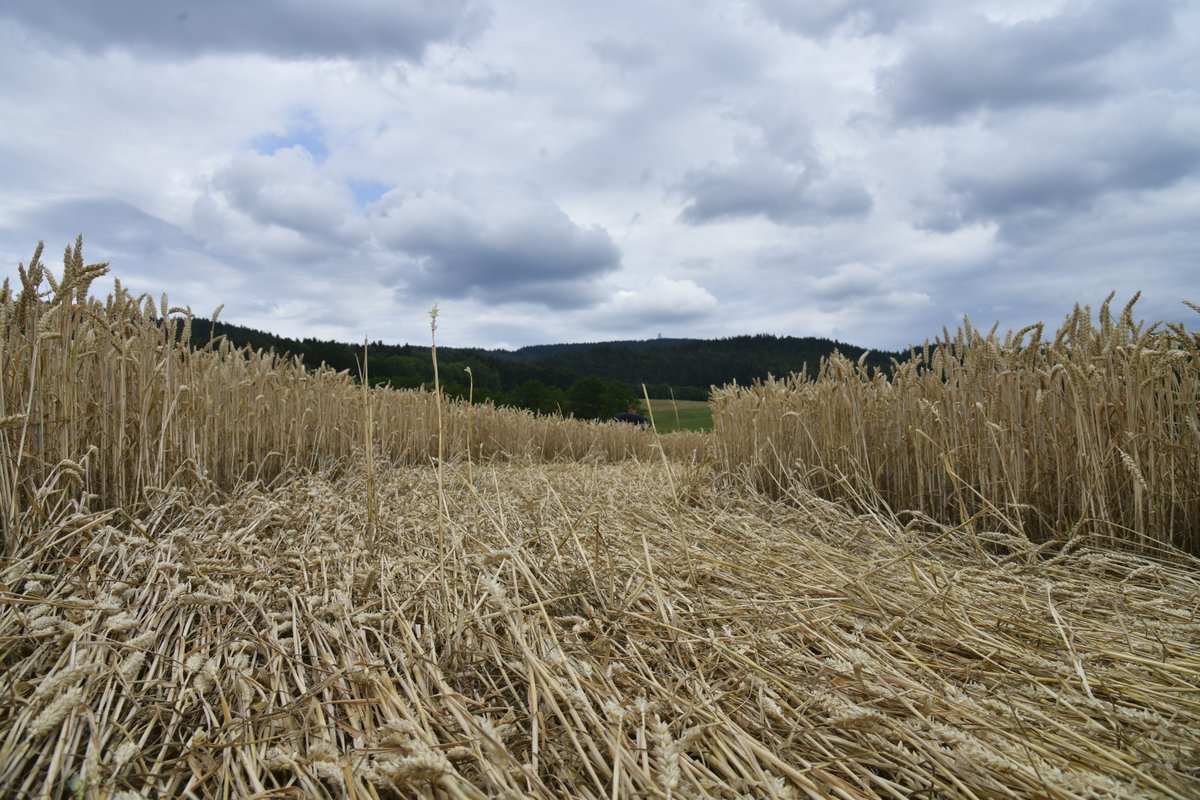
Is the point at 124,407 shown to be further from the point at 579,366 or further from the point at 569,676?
the point at 579,366

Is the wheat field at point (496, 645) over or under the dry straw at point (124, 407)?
under

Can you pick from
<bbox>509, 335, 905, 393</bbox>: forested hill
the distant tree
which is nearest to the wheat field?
the distant tree

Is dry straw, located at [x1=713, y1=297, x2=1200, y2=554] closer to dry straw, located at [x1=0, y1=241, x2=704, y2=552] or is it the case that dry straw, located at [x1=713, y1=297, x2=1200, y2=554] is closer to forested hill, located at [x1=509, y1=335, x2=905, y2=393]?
dry straw, located at [x1=0, y1=241, x2=704, y2=552]

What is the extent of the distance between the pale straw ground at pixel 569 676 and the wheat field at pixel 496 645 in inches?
0.4

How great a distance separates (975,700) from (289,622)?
197cm

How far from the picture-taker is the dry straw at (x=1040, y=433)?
3086mm

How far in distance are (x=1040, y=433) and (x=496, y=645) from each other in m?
3.36

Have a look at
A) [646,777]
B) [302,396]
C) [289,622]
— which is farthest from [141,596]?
[302,396]

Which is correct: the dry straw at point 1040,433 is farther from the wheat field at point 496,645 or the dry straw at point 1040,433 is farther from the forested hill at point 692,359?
the forested hill at point 692,359

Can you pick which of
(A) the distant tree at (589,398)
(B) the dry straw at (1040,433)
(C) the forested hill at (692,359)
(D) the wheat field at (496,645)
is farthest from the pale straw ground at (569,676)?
(C) the forested hill at (692,359)

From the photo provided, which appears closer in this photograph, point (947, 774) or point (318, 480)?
point (947, 774)

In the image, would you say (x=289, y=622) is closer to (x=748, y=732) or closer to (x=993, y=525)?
(x=748, y=732)

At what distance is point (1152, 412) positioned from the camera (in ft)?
10.2

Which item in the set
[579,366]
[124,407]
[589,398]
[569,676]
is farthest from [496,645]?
[579,366]
